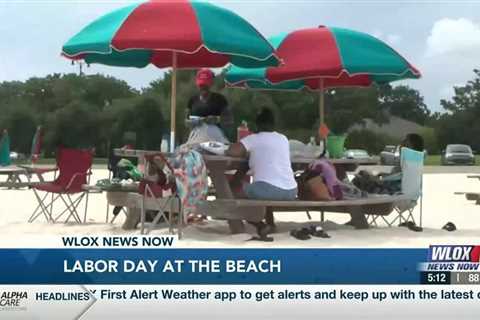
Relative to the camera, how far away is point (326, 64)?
4.06m

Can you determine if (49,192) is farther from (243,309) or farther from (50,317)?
(243,309)

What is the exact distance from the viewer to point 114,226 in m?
3.35

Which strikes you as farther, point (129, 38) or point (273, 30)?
point (129, 38)

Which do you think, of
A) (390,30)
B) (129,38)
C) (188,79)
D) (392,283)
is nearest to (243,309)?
(392,283)

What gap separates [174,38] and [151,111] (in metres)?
0.94

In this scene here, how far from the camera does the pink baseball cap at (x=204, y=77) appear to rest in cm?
336

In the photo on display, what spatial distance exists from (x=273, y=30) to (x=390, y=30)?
1.58ft

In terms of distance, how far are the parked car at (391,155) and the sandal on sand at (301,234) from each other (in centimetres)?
47

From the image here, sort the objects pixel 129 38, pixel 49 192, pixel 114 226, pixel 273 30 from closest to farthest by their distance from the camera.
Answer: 1. pixel 273 30
2. pixel 114 226
3. pixel 129 38
4. pixel 49 192

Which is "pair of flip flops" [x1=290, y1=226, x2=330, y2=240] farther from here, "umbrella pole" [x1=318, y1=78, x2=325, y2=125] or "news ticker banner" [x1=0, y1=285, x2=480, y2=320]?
"umbrella pole" [x1=318, y1=78, x2=325, y2=125]

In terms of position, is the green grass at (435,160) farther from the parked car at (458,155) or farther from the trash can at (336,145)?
the trash can at (336,145)

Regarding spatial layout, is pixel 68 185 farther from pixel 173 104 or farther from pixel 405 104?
pixel 405 104

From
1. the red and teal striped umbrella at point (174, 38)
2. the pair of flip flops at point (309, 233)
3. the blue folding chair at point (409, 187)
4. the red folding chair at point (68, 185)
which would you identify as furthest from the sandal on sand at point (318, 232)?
the red folding chair at point (68, 185)

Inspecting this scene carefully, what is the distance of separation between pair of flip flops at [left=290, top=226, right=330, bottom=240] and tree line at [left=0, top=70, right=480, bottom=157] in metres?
0.43
